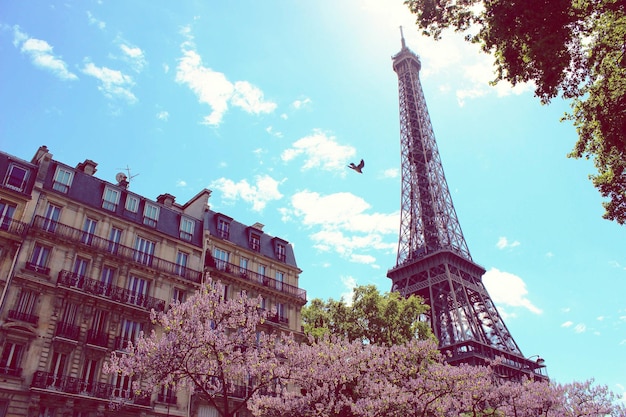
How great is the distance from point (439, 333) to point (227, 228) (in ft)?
137

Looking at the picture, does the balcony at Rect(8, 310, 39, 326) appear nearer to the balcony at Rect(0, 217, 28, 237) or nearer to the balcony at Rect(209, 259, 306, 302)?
the balcony at Rect(0, 217, 28, 237)

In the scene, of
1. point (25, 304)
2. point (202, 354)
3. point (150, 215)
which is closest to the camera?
point (202, 354)

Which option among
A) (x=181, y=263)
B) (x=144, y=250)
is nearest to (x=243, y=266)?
(x=181, y=263)

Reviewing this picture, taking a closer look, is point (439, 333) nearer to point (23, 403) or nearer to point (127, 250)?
point (127, 250)

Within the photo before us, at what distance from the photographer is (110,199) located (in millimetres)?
29766

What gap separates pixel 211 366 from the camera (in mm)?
18125

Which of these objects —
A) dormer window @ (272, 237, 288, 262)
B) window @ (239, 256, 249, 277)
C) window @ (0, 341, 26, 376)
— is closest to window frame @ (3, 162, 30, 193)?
window @ (0, 341, 26, 376)

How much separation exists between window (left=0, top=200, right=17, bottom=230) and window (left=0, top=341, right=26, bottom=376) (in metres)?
5.94

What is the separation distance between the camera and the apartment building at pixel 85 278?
901 inches

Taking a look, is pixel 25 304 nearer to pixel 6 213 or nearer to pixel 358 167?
pixel 6 213

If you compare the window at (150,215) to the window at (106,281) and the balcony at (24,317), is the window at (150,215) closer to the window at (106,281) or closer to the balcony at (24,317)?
the window at (106,281)

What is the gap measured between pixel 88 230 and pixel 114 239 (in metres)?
1.56

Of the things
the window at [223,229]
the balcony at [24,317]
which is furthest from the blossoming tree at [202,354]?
the window at [223,229]

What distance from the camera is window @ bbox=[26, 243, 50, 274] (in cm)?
2459
